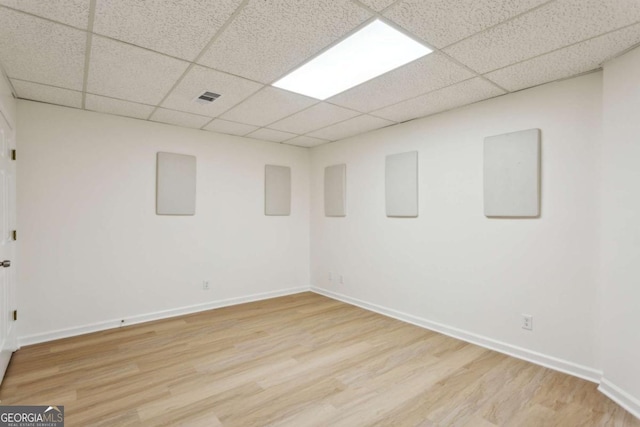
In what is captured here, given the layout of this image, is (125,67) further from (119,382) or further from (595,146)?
(595,146)

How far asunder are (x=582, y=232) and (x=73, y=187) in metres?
5.05

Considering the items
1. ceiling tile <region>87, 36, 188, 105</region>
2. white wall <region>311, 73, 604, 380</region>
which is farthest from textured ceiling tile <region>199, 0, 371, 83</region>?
white wall <region>311, 73, 604, 380</region>

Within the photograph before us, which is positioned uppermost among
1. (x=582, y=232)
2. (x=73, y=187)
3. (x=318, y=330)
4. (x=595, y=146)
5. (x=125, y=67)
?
(x=125, y=67)

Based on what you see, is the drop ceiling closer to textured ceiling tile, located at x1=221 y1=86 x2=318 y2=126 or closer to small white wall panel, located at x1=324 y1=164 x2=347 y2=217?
textured ceiling tile, located at x1=221 y1=86 x2=318 y2=126

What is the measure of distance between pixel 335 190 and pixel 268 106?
1.97 m

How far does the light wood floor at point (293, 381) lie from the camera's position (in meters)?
2.15

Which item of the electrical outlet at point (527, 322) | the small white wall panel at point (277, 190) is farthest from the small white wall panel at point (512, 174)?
the small white wall panel at point (277, 190)

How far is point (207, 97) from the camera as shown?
320cm

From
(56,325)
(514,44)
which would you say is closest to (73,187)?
(56,325)

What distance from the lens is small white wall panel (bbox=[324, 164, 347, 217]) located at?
494 cm

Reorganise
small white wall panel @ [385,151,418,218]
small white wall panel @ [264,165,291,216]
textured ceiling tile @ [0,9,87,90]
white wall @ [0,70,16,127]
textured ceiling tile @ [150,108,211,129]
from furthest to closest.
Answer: small white wall panel @ [264,165,291,216] < small white wall panel @ [385,151,418,218] < textured ceiling tile @ [150,108,211,129] < white wall @ [0,70,16,127] < textured ceiling tile @ [0,9,87,90]

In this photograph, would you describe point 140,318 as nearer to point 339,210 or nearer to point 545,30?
point 339,210

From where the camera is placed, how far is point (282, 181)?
531cm

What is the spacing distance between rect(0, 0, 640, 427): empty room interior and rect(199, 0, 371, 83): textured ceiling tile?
0.02 meters
